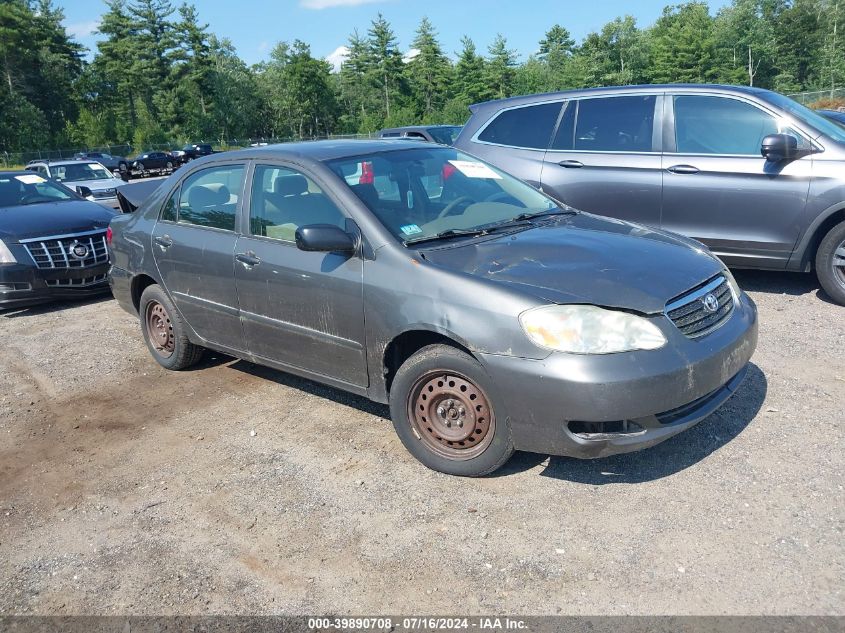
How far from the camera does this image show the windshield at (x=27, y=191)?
9.15 metres

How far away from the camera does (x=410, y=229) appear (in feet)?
13.2

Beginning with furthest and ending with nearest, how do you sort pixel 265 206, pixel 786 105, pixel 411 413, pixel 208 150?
pixel 208 150, pixel 786 105, pixel 265 206, pixel 411 413

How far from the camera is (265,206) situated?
4586mm

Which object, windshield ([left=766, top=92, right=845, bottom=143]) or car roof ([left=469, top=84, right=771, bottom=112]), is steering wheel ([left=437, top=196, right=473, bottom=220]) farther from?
windshield ([left=766, top=92, right=845, bottom=143])

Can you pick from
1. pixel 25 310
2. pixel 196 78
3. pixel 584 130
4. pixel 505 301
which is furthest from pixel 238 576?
pixel 196 78

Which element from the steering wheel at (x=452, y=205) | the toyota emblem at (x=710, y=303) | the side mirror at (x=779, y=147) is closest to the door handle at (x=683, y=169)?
the side mirror at (x=779, y=147)

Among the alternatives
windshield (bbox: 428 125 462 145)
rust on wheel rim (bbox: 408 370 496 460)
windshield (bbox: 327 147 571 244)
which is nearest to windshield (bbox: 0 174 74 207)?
windshield (bbox: 327 147 571 244)

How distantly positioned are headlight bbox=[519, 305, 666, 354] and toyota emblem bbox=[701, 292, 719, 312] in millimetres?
445

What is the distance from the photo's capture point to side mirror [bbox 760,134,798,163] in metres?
5.84

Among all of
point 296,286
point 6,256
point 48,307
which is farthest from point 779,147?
point 48,307

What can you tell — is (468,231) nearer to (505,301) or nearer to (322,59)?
(505,301)

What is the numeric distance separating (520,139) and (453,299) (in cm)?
437

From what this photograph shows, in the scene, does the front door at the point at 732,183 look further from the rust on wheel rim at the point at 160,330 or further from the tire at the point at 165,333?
the rust on wheel rim at the point at 160,330

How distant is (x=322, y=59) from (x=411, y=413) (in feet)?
263
